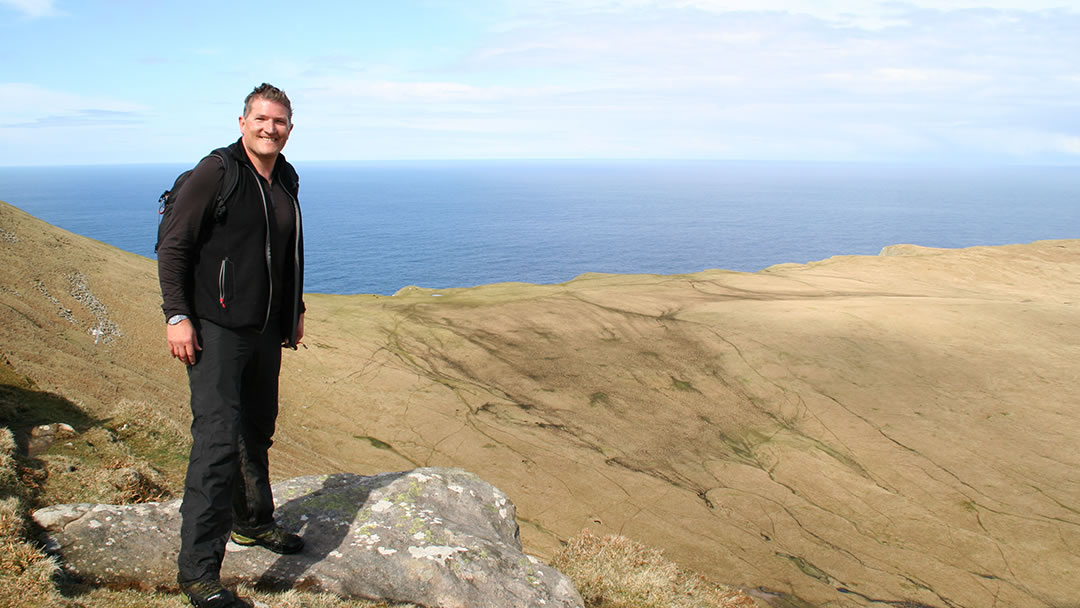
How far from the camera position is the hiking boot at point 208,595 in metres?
4.17

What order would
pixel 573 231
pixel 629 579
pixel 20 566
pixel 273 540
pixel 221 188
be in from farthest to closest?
pixel 573 231
pixel 629 579
pixel 273 540
pixel 221 188
pixel 20 566

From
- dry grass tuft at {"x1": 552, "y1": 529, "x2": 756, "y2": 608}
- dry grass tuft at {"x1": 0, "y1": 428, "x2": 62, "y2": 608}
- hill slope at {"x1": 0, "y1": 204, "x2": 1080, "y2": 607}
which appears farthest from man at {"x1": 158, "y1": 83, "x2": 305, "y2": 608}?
hill slope at {"x1": 0, "y1": 204, "x2": 1080, "y2": 607}

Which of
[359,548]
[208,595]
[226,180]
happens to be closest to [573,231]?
[359,548]

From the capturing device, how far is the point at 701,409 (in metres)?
15.8

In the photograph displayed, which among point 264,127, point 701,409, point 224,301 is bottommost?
point 701,409

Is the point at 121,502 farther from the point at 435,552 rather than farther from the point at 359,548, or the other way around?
the point at 435,552

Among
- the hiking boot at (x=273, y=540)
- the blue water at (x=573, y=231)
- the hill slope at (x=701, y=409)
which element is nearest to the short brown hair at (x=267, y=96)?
the hiking boot at (x=273, y=540)

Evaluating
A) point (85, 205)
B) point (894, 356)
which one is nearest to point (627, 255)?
point (894, 356)

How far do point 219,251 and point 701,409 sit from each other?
1300cm

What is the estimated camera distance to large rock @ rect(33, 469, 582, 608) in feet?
15.2

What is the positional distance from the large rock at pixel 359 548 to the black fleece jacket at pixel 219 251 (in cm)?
169

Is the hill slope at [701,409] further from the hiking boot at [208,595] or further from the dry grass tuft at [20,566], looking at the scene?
the hiking boot at [208,595]

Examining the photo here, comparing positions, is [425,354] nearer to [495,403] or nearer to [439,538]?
[495,403]

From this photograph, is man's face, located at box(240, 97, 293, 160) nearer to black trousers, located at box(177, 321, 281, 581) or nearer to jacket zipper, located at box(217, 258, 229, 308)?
jacket zipper, located at box(217, 258, 229, 308)
